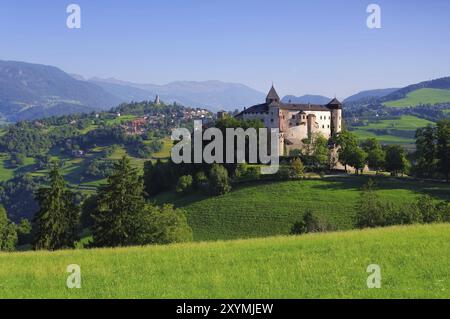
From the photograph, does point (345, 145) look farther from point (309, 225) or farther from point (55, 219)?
point (55, 219)

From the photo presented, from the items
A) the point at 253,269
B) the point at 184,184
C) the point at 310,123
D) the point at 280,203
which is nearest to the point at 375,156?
the point at 280,203

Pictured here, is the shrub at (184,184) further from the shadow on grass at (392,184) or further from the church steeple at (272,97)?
the church steeple at (272,97)

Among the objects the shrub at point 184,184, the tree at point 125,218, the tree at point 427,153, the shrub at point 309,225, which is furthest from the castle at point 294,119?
the tree at point 125,218

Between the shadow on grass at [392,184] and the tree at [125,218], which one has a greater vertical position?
the tree at [125,218]

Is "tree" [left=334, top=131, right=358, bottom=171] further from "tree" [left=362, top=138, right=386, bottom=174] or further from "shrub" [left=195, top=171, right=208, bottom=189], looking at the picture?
"shrub" [left=195, top=171, right=208, bottom=189]

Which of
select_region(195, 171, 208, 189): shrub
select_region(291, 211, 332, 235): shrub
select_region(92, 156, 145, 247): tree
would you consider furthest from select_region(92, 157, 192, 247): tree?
select_region(195, 171, 208, 189): shrub

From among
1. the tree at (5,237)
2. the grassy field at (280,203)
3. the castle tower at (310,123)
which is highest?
the castle tower at (310,123)

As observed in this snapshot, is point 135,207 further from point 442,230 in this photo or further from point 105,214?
point 442,230
